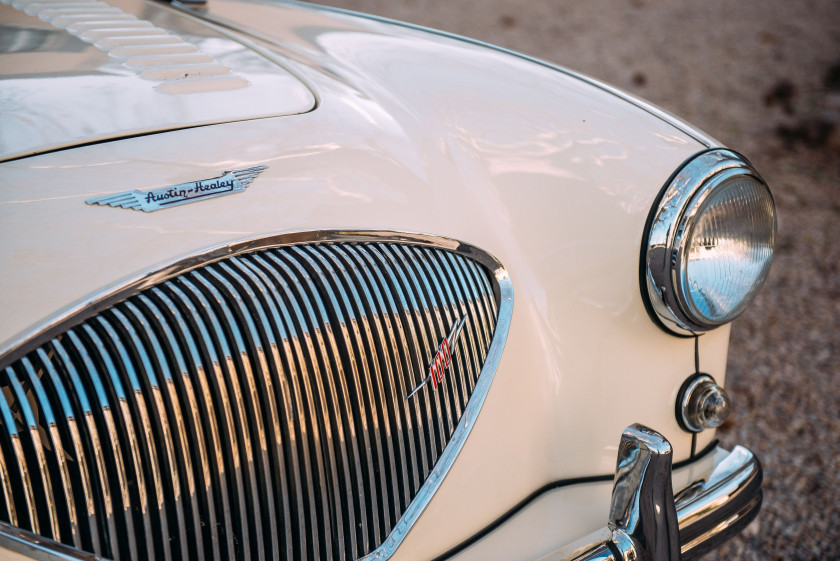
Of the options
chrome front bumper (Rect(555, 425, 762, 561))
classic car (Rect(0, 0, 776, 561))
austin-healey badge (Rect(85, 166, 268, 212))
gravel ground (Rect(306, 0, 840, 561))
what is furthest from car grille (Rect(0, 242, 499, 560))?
gravel ground (Rect(306, 0, 840, 561))

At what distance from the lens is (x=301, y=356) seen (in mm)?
1114

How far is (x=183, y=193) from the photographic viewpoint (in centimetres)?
115

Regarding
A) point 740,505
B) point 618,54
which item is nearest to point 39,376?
point 740,505

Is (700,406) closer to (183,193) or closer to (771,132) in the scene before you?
(183,193)

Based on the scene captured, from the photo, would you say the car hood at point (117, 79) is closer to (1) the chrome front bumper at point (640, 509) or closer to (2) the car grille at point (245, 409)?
(2) the car grille at point (245, 409)

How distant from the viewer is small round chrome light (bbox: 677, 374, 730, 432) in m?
1.54

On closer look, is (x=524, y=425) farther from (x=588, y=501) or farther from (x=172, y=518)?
(x=172, y=518)

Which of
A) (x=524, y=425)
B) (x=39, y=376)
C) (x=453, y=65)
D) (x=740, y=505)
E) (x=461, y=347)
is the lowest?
(x=740, y=505)

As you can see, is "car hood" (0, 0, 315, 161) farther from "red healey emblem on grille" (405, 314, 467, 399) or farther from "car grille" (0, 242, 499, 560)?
"red healey emblem on grille" (405, 314, 467, 399)

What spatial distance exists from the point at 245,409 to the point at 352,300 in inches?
9.3

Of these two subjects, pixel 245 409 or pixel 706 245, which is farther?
pixel 706 245

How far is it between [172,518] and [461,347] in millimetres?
547

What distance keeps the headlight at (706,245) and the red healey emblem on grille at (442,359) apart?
17.1 inches

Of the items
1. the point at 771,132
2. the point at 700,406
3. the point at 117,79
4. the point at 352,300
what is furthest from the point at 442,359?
the point at 771,132
